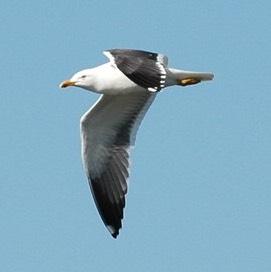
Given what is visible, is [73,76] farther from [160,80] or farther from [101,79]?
[160,80]

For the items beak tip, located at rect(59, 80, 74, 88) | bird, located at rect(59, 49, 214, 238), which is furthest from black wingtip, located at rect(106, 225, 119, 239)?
beak tip, located at rect(59, 80, 74, 88)

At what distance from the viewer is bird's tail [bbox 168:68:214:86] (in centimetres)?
1627

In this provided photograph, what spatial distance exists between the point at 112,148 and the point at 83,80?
68.2 inches

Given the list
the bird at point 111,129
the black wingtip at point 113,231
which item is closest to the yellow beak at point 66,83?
the bird at point 111,129

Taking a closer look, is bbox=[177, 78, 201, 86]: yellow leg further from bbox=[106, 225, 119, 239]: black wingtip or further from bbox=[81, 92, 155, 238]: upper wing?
bbox=[106, 225, 119, 239]: black wingtip

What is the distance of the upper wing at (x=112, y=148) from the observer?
17.4 meters

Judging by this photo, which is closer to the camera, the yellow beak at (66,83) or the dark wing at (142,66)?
the dark wing at (142,66)

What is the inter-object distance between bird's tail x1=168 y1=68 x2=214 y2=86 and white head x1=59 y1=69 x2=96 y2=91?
1.04 m

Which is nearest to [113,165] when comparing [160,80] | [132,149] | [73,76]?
[132,149]

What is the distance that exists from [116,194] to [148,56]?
3.03 metres

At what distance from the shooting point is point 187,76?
16.4 m

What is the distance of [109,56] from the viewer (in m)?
15.4

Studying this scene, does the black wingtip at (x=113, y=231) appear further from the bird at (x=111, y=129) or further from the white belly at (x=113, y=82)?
the white belly at (x=113, y=82)

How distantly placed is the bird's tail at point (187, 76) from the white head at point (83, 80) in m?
1.04
